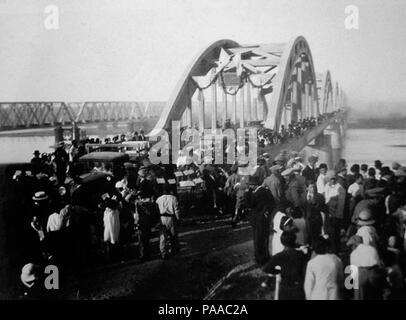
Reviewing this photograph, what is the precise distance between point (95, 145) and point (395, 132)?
5.68 metres

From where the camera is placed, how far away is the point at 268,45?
12.1 m

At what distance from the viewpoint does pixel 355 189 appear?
17.2 ft

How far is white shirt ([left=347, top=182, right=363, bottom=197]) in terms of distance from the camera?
17.0 feet

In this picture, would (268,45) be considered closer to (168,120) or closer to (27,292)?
(168,120)

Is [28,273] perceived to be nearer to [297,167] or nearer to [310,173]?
[297,167]

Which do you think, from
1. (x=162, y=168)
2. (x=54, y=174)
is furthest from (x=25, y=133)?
(x=162, y=168)

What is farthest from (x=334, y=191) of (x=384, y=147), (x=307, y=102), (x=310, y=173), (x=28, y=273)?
(x=307, y=102)

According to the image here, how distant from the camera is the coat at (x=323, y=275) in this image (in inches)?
139

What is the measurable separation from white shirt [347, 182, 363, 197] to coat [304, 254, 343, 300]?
1.77 metres

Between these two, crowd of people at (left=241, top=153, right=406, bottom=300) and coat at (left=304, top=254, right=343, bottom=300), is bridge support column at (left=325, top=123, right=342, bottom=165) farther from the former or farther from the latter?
coat at (left=304, top=254, right=343, bottom=300)

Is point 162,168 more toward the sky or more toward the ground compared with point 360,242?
more toward the sky

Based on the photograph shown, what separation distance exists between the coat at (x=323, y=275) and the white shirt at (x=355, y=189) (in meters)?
1.77
